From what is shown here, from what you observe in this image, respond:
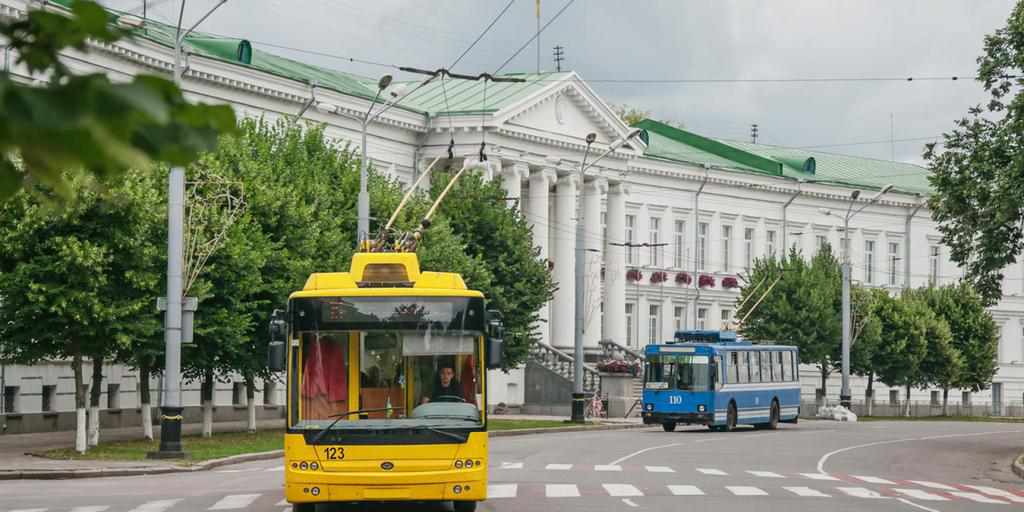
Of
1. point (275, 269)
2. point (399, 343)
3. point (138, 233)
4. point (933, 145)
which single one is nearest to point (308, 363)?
point (399, 343)

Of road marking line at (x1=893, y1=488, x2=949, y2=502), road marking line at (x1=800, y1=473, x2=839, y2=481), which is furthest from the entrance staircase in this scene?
road marking line at (x1=893, y1=488, x2=949, y2=502)

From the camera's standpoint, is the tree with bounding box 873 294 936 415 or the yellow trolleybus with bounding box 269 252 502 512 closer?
the yellow trolleybus with bounding box 269 252 502 512

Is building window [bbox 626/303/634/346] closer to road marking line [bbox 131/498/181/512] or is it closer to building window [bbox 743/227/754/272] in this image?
building window [bbox 743/227/754/272]

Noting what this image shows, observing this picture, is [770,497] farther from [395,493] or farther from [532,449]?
[532,449]

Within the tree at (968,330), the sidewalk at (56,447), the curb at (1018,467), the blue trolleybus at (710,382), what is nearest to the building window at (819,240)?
the tree at (968,330)

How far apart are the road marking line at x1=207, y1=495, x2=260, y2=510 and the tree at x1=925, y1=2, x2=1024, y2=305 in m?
23.2

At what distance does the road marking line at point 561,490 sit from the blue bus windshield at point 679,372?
27322 mm

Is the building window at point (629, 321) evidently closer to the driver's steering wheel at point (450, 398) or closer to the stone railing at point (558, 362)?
the stone railing at point (558, 362)

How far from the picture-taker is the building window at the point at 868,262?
95.3m

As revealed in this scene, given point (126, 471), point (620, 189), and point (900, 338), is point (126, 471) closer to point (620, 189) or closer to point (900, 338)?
point (620, 189)

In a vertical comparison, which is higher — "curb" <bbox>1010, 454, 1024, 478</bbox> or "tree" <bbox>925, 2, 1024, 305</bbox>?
"tree" <bbox>925, 2, 1024, 305</bbox>

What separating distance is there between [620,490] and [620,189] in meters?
53.9

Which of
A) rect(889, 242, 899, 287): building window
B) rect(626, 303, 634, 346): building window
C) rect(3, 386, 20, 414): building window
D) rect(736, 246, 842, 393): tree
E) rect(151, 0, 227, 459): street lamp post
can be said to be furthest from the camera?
rect(889, 242, 899, 287): building window

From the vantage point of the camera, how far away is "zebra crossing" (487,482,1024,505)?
78.2 ft
